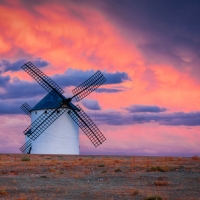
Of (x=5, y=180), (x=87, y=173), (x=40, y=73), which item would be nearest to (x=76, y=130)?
(x=40, y=73)

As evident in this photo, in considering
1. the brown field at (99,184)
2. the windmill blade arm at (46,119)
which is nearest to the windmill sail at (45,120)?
the windmill blade arm at (46,119)

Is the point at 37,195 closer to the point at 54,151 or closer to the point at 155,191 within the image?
the point at 155,191

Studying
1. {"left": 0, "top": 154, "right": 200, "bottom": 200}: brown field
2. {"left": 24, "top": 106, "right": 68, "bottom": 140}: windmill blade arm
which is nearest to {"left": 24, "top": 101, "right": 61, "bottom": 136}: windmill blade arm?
{"left": 24, "top": 106, "right": 68, "bottom": 140}: windmill blade arm

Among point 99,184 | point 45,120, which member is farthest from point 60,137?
point 99,184

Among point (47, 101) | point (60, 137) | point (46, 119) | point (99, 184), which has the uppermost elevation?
A: point (47, 101)

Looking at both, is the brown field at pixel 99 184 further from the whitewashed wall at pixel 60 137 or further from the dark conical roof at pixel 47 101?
the dark conical roof at pixel 47 101

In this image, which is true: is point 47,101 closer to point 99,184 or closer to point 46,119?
point 46,119

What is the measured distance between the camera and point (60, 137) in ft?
154

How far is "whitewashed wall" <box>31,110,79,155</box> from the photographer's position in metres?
47.0

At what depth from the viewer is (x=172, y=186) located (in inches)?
785

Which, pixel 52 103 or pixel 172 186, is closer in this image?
pixel 172 186

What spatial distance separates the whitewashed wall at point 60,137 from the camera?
4700cm

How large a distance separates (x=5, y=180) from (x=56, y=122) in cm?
2482

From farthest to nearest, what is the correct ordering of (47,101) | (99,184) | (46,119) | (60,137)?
(47,101) → (60,137) → (46,119) → (99,184)
